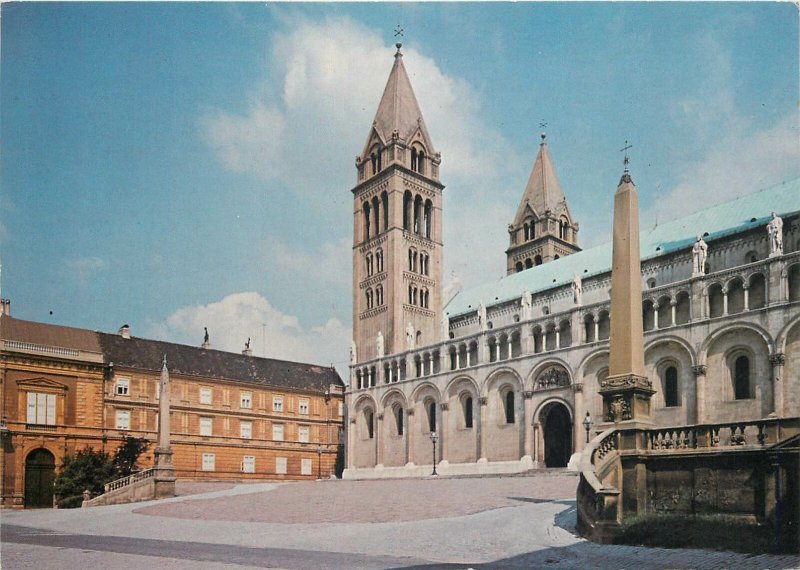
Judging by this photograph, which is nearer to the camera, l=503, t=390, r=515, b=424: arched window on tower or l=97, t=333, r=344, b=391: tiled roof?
l=503, t=390, r=515, b=424: arched window on tower

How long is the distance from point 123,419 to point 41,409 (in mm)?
6472

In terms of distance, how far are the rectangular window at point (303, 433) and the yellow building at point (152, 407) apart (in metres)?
0.09

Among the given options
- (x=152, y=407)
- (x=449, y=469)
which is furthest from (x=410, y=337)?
(x=152, y=407)

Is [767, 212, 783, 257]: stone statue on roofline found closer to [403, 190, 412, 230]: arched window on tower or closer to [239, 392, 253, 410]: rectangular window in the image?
[403, 190, 412, 230]: arched window on tower

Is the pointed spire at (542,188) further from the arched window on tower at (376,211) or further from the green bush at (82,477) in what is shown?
the green bush at (82,477)

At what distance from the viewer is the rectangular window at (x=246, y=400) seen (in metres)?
58.7

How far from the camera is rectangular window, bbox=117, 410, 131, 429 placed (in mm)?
50938

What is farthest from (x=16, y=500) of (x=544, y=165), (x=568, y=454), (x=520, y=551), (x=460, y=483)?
(x=544, y=165)

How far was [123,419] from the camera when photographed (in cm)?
5125

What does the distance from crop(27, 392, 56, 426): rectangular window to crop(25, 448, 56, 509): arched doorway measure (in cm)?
182

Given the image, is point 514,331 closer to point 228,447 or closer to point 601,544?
point 228,447

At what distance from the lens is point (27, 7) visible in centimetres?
1387

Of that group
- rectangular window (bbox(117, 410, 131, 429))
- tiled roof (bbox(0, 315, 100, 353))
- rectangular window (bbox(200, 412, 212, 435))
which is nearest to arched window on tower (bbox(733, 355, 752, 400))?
rectangular window (bbox(200, 412, 212, 435))

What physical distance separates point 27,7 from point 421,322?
2091 inches
